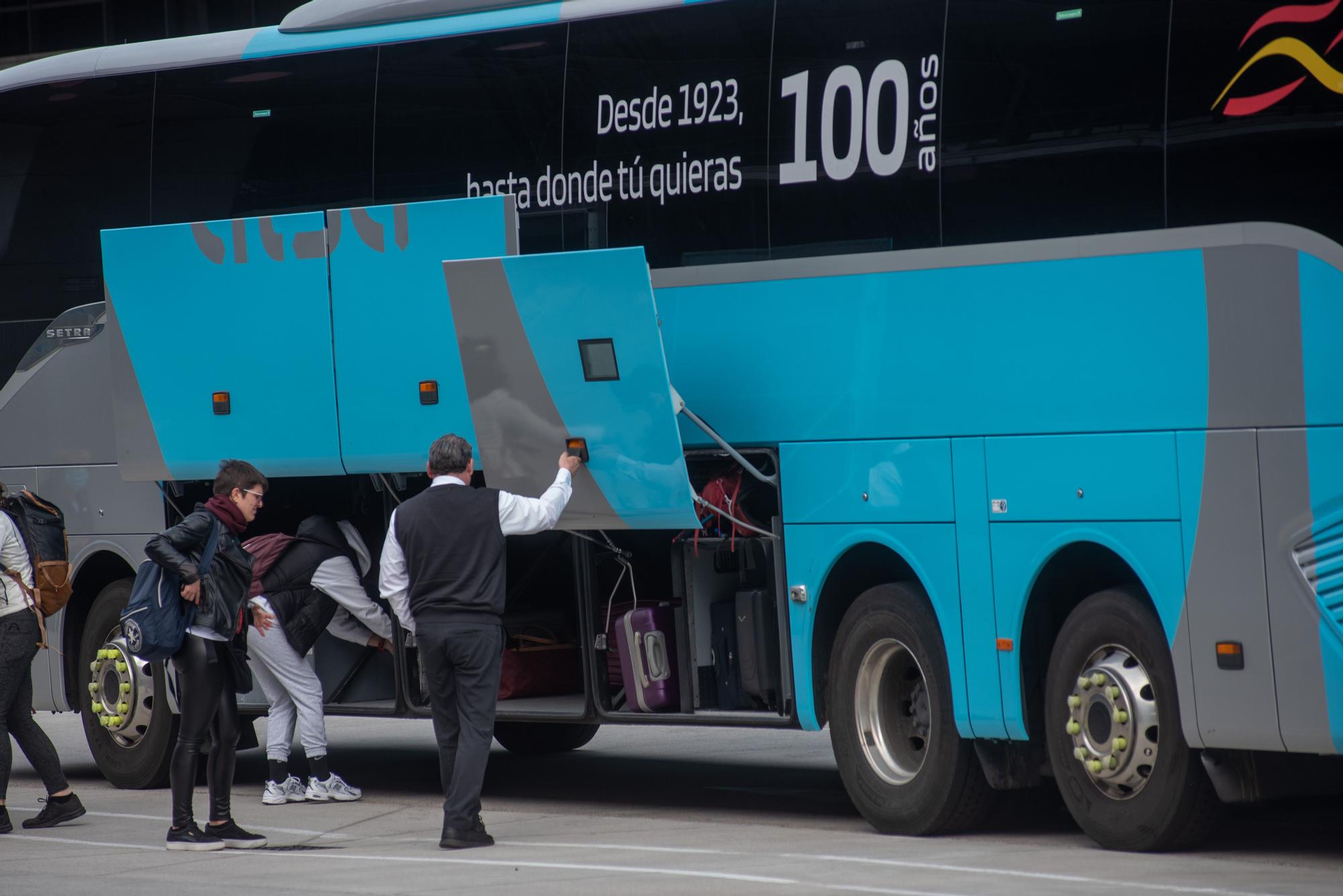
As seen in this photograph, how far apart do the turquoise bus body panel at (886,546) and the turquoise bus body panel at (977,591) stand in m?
0.06

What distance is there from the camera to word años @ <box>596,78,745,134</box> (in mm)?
11195

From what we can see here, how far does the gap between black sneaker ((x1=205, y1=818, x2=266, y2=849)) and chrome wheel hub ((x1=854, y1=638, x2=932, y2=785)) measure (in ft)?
10.4

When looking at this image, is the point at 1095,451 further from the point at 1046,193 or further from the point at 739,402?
the point at 739,402

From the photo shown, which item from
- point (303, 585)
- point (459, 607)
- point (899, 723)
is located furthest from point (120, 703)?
point (899, 723)

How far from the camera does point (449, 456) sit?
10.8 m

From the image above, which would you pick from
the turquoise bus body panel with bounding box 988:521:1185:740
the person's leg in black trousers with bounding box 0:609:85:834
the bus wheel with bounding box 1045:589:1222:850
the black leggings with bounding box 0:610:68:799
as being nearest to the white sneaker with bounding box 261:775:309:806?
the person's leg in black trousers with bounding box 0:609:85:834

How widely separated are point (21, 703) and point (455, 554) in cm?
330

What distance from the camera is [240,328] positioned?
13172 mm

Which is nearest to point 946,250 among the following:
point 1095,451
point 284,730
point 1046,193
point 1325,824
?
point 1046,193

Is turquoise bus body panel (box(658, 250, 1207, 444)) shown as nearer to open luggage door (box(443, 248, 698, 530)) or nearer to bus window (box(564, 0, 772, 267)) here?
bus window (box(564, 0, 772, 267))

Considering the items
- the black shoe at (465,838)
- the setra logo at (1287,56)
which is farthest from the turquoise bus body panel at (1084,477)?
the black shoe at (465,838)

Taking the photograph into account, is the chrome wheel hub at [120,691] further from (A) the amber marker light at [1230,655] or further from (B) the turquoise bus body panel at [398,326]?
(A) the amber marker light at [1230,655]

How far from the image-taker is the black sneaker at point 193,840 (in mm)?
10945

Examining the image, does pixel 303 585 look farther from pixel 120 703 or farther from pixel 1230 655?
pixel 1230 655
